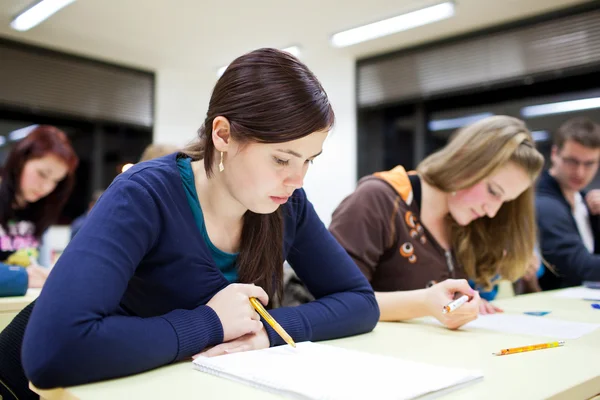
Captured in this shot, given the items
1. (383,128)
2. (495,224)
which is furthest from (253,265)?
(383,128)

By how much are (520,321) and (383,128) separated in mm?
3822

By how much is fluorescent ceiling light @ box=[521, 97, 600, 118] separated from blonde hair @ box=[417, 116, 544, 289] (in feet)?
8.35

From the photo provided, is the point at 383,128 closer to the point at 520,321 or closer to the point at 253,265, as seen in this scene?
the point at 520,321

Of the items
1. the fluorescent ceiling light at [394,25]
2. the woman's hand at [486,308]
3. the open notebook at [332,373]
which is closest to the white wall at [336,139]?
the fluorescent ceiling light at [394,25]

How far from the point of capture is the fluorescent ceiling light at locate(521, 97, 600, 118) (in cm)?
395

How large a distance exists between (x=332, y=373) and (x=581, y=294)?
5.65 feet

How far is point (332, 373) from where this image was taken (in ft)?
2.54

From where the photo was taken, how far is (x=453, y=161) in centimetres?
174

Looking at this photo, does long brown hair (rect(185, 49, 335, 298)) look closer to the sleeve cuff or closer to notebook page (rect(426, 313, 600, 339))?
the sleeve cuff

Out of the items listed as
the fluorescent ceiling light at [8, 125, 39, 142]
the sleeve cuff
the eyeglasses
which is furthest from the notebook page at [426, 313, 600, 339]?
the fluorescent ceiling light at [8, 125, 39, 142]

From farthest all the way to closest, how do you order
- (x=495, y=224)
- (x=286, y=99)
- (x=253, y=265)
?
(x=495, y=224) < (x=253, y=265) < (x=286, y=99)

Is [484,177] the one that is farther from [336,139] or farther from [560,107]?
[336,139]

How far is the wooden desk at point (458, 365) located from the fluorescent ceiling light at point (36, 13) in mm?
3532

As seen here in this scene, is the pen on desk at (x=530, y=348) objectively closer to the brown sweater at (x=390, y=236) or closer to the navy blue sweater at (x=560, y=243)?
the brown sweater at (x=390, y=236)
